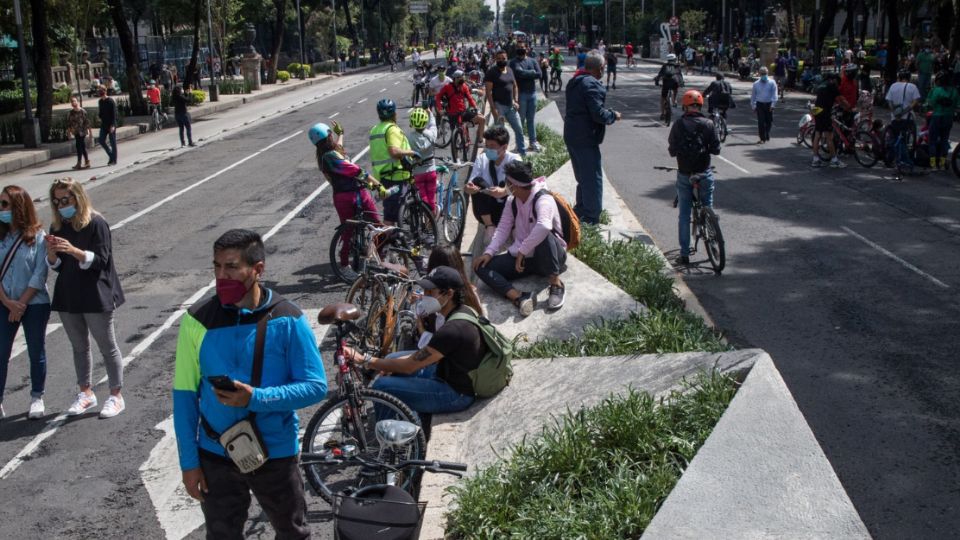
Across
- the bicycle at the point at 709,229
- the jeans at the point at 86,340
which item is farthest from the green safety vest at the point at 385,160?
the jeans at the point at 86,340

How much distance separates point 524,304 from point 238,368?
15.3ft

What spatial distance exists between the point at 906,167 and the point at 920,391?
11935 millimetres

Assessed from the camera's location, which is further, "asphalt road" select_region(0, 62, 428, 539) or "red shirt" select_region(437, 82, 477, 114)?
"red shirt" select_region(437, 82, 477, 114)

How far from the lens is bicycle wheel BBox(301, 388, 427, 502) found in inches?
230

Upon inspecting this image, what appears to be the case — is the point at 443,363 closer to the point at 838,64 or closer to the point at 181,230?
the point at 181,230

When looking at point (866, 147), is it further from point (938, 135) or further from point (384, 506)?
point (384, 506)

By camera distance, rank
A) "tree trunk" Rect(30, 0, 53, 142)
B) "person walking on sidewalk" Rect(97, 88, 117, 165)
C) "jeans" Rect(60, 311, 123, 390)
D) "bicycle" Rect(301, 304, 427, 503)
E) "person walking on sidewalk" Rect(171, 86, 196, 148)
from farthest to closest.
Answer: "tree trunk" Rect(30, 0, 53, 142), "person walking on sidewalk" Rect(171, 86, 196, 148), "person walking on sidewalk" Rect(97, 88, 117, 165), "jeans" Rect(60, 311, 123, 390), "bicycle" Rect(301, 304, 427, 503)

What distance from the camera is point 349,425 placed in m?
5.96

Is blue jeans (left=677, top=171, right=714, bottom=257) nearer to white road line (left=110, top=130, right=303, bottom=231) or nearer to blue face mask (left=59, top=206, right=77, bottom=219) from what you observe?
blue face mask (left=59, top=206, right=77, bottom=219)

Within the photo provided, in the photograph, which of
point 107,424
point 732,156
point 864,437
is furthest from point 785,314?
point 732,156

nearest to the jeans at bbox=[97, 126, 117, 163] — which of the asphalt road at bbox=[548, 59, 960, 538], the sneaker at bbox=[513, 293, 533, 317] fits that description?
the asphalt road at bbox=[548, 59, 960, 538]

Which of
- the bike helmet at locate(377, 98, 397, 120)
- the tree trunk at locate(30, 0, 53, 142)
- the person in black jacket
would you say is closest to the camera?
the bike helmet at locate(377, 98, 397, 120)

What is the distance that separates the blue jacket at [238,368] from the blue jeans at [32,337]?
3994 millimetres

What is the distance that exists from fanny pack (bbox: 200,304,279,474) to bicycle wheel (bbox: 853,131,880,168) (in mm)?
17378
